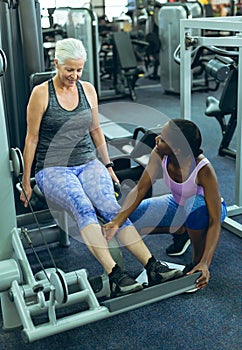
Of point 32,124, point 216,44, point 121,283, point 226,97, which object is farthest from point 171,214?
point 226,97

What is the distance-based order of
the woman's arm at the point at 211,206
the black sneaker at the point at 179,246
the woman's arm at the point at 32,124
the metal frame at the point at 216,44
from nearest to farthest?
the woman's arm at the point at 211,206, the woman's arm at the point at 32,124, the metal frame at the point at 216,44, the black sneaker at the point at 179,246

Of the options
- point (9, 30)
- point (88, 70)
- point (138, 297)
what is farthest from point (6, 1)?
point (88, 70)

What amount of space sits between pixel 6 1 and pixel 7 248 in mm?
1370

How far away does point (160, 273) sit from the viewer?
1977 mm

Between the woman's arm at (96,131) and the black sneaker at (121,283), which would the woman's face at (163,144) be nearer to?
the woman's arm at (96,131)

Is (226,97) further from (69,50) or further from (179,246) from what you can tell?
(69,50)

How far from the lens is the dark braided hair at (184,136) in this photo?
2209 millimetres

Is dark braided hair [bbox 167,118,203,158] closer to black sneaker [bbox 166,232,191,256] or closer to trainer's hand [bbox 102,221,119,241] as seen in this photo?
trainer's hand [bbox 102,221,119,241]

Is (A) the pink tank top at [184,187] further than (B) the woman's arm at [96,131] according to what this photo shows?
No

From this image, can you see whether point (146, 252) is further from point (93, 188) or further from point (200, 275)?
point (93, 188)

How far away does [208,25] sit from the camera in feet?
8.98

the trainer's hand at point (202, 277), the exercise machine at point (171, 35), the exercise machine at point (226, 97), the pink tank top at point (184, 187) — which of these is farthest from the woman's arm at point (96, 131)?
the exercise machine at point (171, 35)

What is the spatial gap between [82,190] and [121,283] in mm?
508

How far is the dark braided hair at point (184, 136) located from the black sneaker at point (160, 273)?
556mm
